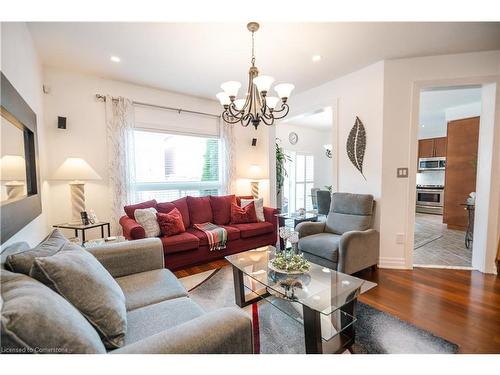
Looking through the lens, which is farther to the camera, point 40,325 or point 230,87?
point 230,87

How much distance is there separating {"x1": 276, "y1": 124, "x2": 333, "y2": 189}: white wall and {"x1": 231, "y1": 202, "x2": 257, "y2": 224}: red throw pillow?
319 centimetres

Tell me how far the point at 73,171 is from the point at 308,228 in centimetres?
296

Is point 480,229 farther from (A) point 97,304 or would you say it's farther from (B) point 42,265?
(B) point 42,265

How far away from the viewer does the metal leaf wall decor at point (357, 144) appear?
10.4ft

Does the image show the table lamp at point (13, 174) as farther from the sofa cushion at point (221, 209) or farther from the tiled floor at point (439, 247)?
the tiled floor at point (439, 247)

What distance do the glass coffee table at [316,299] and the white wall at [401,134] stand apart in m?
1.54

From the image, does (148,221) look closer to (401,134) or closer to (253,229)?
(253,229)

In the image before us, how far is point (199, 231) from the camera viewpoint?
3270mm

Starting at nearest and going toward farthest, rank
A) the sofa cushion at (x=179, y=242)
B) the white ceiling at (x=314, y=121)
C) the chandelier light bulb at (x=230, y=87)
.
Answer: the chandelier light bulb at (x=230, y=87), the sofa cushion at (x=179, y=242), the white ceiling at (x=314, y=121)

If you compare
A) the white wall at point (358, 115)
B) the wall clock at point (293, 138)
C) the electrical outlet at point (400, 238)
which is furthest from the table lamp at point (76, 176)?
the wall clock at point (293, 138)

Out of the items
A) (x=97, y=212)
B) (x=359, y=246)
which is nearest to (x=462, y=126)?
(x=359, y=246)

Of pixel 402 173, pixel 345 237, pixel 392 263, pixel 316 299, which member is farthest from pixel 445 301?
pixel 316 299

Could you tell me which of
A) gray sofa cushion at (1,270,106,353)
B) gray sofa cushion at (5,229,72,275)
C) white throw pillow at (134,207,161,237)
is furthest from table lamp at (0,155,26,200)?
white throw pillow at (134,207,161,237)

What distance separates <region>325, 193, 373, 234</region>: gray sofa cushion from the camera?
2904 mm
